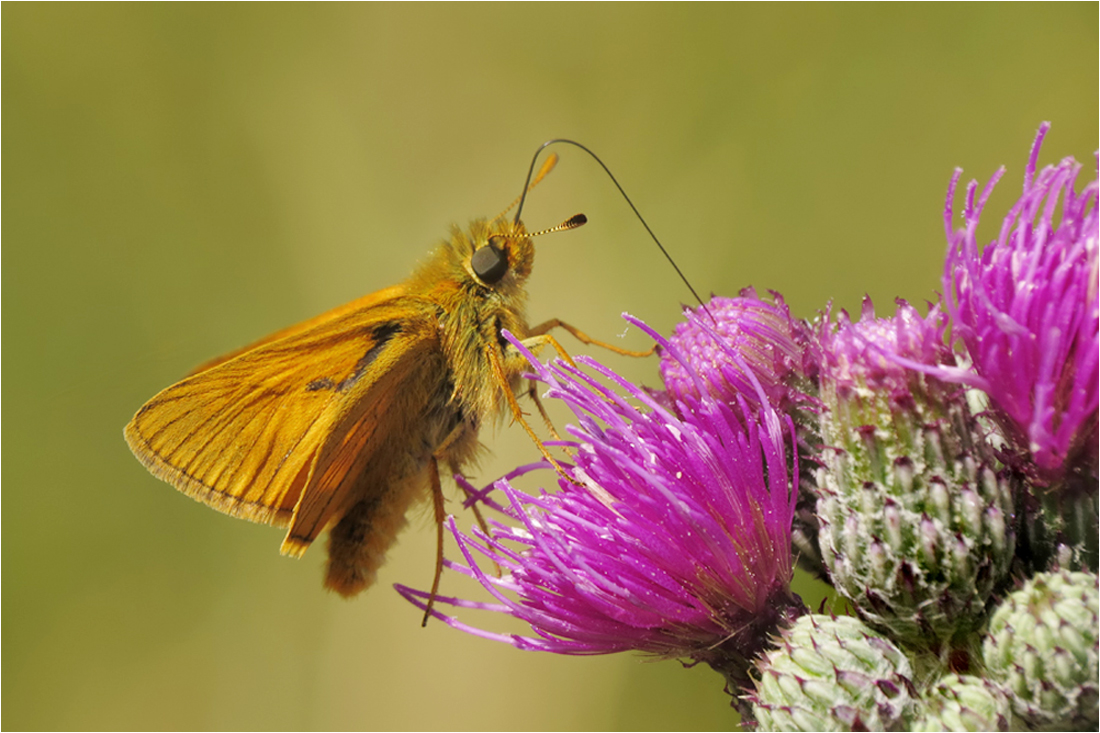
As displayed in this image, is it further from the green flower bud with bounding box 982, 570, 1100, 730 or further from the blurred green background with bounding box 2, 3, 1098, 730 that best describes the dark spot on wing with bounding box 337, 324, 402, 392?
the green flower bud with bounding box 982, 570, 1100, 730

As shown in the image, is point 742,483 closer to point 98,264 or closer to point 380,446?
point 380,446

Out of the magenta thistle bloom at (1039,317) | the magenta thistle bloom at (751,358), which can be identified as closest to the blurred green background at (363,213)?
the magenta thistle bloom at (751,358)

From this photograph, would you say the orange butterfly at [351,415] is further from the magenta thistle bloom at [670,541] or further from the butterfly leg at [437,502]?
the magenta thistle bloom at [670,541]

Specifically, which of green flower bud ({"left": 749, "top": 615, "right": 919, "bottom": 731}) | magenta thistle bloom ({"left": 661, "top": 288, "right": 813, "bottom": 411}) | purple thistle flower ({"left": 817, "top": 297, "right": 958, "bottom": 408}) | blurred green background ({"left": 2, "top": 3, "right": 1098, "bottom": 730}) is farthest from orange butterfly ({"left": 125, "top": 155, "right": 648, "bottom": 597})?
blurred green background ({"left": 2, "top": 3, "right": 1098, "bottom": 730})

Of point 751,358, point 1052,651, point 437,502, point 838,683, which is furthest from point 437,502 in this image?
point 1052,651

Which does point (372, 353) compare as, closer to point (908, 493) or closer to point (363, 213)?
point (908, 493)

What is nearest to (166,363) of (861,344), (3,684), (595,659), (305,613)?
(305,613)
